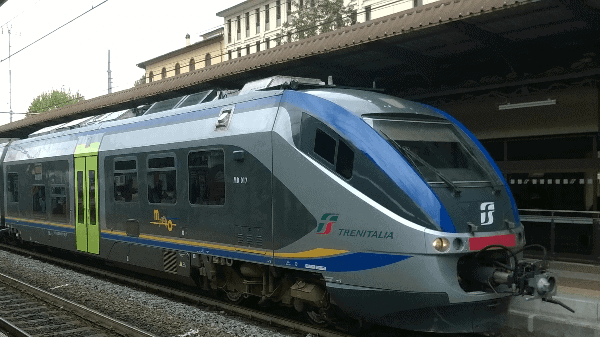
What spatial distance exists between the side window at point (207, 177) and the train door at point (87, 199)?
363 cm

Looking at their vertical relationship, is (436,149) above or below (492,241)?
above

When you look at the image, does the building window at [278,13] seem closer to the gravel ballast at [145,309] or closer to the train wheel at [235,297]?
the gravel ballast at [145,309]

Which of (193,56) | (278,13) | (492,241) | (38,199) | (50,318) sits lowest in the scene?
(50,318)

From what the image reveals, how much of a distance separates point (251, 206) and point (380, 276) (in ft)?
7.08

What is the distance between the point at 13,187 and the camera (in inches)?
637

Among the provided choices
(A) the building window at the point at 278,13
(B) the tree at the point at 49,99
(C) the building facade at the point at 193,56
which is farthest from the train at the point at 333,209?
(B) the tree at the point at 49,99

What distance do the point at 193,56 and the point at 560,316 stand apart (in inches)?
2368

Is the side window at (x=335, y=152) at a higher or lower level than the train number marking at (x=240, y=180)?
higher

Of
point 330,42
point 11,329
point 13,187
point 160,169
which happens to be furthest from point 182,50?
point 11,329

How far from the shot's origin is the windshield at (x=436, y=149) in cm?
670

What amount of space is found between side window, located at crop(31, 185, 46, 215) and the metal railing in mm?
10752

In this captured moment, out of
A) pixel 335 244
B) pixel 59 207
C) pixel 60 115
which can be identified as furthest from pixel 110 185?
pixel 60 115

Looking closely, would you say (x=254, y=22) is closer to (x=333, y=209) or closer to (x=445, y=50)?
(x=445, y=50)

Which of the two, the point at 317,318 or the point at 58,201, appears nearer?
the point at 317,318
